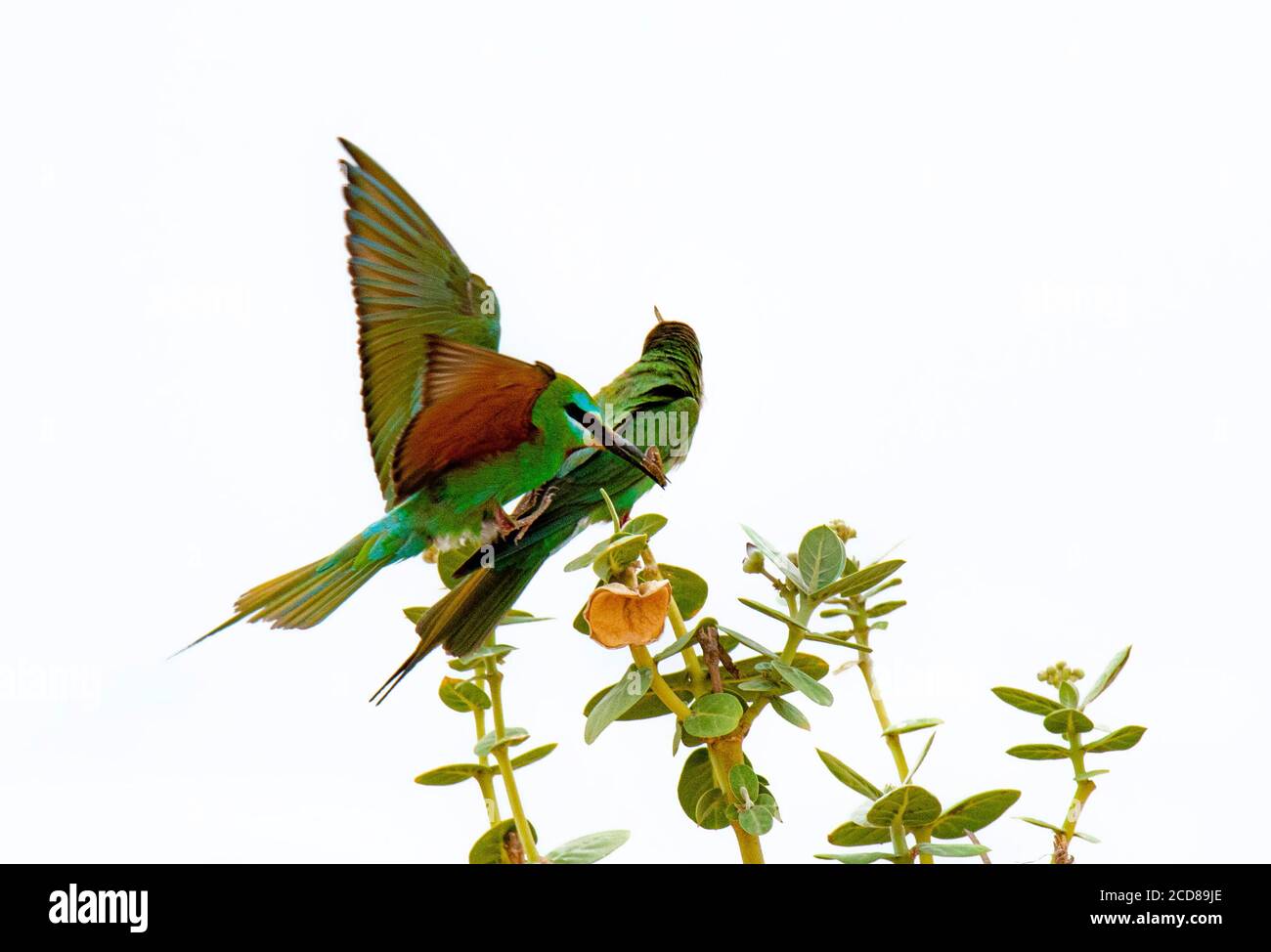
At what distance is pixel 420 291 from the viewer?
0.90 meters

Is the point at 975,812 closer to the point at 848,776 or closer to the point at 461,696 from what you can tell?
the point at 848,776

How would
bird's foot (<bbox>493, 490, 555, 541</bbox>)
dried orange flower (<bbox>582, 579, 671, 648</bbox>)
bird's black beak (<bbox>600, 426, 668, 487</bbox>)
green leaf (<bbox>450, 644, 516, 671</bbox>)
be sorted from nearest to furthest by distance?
dried orange flower (<bbox>582, 579, 671, 648</bbox>), green leaf (<bbox>450, 644, 516, 671</bbox>), bird's black beak (<bbox>600, 426, 668, 487</bbox>), bird's foot (<bbox>493, 490, 555, 541</bbox>)

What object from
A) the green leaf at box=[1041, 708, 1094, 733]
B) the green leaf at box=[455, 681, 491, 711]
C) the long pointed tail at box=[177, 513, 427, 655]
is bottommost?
the green leaf at box=[1041, 708, 1094, 733]

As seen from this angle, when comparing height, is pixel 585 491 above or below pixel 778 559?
above

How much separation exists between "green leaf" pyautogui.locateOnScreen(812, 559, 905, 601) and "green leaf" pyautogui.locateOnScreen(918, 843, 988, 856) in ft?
0.44

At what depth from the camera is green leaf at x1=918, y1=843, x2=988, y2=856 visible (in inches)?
22.7

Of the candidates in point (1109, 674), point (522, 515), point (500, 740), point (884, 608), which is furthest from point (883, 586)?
point (522, 515)

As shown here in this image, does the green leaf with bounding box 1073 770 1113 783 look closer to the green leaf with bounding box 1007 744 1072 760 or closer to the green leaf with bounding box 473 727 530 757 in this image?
the green leaf with bounding box 1007 744 1072 760

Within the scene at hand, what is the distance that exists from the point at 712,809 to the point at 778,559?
134 millimetres

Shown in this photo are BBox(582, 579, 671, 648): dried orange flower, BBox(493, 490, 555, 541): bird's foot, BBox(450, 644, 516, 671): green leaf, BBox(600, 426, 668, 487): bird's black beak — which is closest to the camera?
BBox(582, 579, 671, 648): dried orange flower

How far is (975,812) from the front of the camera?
58cm

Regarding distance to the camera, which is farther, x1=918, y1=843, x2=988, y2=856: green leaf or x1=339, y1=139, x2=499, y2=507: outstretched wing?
x1=339, y1=139, x2=499, y2=507: outstretched wing

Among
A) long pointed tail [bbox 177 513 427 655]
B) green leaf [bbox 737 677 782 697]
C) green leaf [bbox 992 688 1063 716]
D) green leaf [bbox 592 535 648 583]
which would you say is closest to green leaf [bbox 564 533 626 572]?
green leaf [bbox 592 535 648 583]
